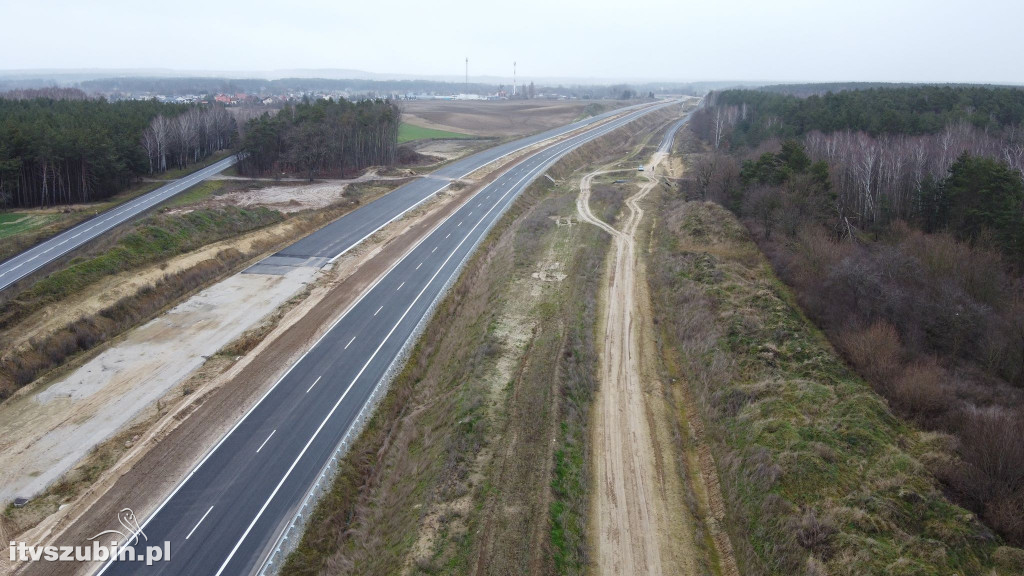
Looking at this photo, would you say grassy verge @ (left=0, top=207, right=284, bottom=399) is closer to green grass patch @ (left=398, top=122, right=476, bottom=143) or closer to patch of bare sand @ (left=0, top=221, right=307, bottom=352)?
patch of bare sand @ (left=0, top=221, right=307, bottom=352)

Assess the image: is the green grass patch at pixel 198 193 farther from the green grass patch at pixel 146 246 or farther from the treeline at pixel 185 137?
the treeline at pixel 185 137

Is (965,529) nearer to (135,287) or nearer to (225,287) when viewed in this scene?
(225,287)

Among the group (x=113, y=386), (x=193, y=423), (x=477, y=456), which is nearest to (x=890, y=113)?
(x=477, y=456)

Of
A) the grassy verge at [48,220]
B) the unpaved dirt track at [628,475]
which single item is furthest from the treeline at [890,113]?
the grassy verge at [48,220]

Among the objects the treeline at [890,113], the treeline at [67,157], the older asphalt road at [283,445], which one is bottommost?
the older asphalt road at [283,445]

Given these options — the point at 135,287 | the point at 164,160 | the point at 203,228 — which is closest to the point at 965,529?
the point at 135,287

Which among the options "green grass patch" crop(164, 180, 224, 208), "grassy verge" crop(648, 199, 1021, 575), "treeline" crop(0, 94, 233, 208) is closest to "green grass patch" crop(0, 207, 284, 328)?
"green grass patch" crop(164, 180, 224, 208)
